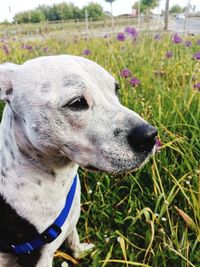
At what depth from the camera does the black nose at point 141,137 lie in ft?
4.50

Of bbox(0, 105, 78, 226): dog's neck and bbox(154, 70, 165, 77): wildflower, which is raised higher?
bbox(154, 70, 165, 77): wildflower

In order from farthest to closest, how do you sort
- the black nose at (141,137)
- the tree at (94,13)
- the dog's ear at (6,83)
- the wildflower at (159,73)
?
the tree at (94,13) → the wildflower at (159,73) → the dog's ear at (6,83) → the black nose at (141,137)

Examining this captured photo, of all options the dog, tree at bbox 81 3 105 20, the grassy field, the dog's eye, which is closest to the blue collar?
the dog

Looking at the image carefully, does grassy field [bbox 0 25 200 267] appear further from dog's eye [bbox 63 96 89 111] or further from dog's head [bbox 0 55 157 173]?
dog's eye [bbox 63 96 89 111]

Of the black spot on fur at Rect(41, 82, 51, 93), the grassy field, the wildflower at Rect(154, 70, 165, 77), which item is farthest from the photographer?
the wildflower at Rect(154, 70, 165, 77)

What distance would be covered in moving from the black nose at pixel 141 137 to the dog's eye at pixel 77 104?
0.25 metres

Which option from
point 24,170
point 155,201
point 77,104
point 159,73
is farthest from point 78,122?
point 159,73

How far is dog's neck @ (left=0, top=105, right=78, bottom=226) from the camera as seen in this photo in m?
1.60

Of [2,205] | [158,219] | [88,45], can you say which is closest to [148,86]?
[158,219]

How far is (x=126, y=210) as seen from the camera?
2285 millimetres

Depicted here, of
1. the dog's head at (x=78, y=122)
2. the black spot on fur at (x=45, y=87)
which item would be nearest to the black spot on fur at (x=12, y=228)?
the dog's head at (x=78, y=122)

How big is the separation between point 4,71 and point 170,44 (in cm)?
361

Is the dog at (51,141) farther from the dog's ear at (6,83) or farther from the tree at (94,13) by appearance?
the tree at (94,13)

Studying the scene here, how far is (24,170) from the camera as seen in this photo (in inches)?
63.6
